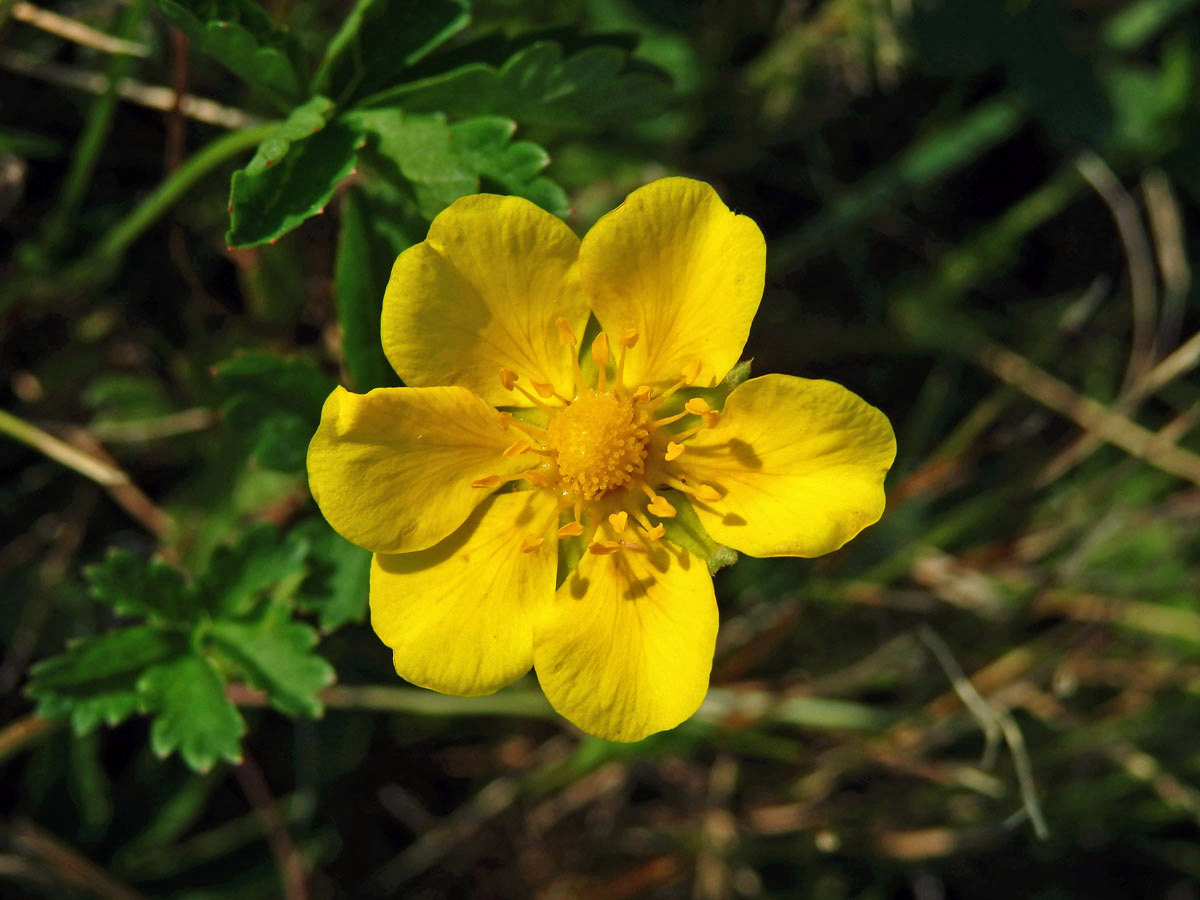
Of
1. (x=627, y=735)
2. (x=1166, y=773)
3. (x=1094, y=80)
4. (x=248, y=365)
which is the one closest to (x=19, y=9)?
(x=248, y=365)

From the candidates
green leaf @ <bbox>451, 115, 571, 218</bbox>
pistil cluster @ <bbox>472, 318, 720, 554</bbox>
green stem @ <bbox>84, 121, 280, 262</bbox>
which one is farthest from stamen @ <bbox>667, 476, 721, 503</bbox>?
green stem @ <bbox>84, 121, 280, 262</bbox>

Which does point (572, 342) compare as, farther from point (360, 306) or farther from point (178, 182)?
point (178, 182)

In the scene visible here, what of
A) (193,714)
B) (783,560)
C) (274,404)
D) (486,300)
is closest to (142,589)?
(193,714)

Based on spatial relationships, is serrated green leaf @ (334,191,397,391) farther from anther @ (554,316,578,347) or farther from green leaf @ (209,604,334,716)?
green leaf @ (209,604,334,716)

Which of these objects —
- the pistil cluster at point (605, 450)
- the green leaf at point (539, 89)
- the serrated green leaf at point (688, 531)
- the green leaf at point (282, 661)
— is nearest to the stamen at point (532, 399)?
the pistil cluster at point (605, 450)

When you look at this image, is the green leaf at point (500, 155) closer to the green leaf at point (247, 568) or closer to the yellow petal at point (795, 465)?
the yellow petal at point (795, 465)
